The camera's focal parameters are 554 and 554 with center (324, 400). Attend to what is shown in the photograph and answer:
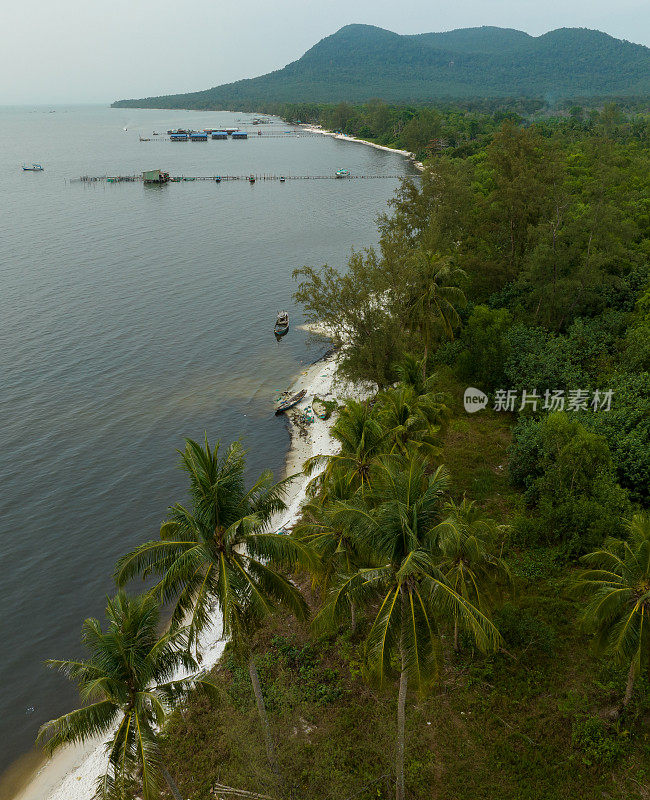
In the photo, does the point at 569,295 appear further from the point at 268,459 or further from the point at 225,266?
the point at 225,266

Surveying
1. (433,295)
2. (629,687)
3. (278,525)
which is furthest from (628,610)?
(433,295)

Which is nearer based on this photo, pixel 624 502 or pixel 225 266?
pixel 624 502

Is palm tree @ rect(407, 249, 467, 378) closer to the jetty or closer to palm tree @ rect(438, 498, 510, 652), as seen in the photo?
palm tree @ rect(438, 498, 510, 652)

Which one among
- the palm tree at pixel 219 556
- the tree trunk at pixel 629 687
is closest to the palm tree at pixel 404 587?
the palm tree at pixel 219 556

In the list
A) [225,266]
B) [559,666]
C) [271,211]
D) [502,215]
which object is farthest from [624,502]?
[271,211]

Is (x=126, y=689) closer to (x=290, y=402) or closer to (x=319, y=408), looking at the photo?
(x=319, y=408)

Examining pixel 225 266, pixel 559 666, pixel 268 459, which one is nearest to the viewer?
pixel 559 666
